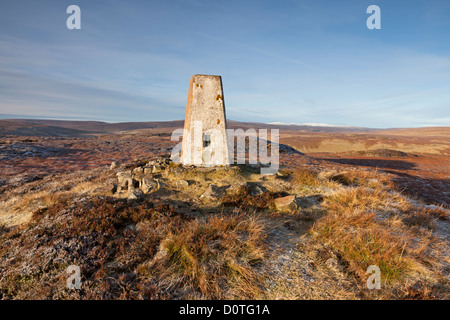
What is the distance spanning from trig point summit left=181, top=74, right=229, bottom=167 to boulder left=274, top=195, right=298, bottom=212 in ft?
9.80

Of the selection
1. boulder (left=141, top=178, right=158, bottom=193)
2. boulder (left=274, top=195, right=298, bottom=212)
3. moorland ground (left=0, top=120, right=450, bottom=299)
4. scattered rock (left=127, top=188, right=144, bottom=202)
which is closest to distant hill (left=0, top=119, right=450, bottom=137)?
boulder (left=141, top=178, right=158, bottom=193)

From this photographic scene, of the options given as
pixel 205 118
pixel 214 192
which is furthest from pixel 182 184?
pixel 205 118

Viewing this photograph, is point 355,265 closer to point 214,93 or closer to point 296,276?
point 296,276

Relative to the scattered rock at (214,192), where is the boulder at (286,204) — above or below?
below

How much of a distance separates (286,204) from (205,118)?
4.31 meters

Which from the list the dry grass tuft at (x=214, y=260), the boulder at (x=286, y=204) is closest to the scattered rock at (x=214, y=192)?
the boulder at (x=286, y=204)

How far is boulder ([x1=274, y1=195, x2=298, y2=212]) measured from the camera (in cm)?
627

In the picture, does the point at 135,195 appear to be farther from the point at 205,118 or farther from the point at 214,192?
the point at 205,118

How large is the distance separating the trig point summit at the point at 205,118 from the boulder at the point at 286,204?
9.80 ft

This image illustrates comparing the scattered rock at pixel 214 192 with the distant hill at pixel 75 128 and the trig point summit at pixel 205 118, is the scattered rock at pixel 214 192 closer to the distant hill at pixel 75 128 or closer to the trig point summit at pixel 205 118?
the trig point summit at pixel 205 118

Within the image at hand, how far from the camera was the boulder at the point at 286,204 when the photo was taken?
6.27 m

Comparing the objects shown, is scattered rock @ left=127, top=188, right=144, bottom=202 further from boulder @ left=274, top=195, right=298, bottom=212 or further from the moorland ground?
boulder @ left=274, top=195, right=298, bottom=212

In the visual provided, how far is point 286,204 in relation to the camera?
248 inches
